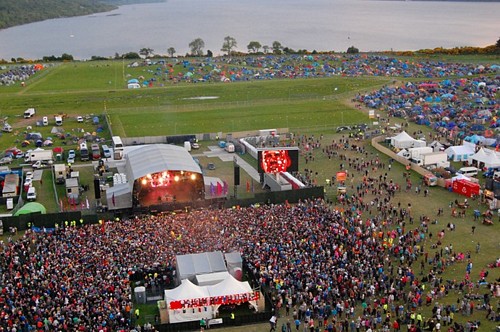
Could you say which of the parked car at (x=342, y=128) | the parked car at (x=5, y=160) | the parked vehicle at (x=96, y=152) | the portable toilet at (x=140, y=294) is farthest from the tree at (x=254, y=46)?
the portable toilet at (x=140, y=294)

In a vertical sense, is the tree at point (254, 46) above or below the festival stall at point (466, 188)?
above

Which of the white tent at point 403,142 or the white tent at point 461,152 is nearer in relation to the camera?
the white tent at point 461,152

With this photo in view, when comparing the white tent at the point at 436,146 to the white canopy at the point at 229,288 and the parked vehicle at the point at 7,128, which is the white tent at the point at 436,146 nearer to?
the white canopy at the point at 229,288

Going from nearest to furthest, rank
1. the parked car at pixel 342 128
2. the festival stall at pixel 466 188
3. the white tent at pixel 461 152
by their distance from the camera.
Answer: the festival stall at pixel 466 188, the white tent at pixel 461 152, the parked car at pixel 342 128

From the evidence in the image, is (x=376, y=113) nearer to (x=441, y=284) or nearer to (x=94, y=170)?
(x=94, y=170)

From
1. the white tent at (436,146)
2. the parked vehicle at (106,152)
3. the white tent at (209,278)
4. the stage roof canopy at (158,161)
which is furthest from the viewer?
the parked vehicle at (106,152)

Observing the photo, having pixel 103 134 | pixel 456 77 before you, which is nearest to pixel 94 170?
pixel 103 134

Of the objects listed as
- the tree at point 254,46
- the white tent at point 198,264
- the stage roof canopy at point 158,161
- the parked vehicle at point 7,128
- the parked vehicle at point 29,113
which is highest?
the tree at point 254,46

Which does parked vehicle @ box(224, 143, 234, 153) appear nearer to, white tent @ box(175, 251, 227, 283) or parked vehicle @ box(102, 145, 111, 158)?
parked vehicle @ box(102, 145, 111, 158)
